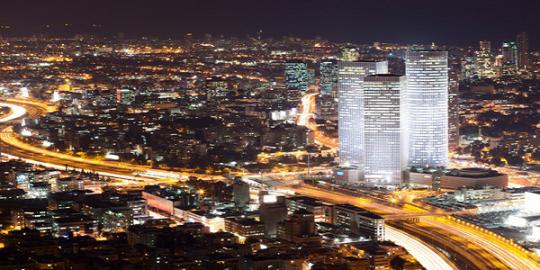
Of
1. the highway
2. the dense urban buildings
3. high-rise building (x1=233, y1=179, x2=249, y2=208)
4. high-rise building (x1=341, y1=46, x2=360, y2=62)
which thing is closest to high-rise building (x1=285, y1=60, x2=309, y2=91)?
the dense urban buildings

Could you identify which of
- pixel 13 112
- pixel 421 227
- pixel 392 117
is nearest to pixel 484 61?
pixel 13 112

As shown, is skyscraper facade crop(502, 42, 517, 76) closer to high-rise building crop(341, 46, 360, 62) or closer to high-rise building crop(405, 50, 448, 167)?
high-rise building crop(341, 46, 360, 62)

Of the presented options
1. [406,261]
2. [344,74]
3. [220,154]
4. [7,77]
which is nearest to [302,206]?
[406,261]

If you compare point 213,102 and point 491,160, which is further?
point 213,102

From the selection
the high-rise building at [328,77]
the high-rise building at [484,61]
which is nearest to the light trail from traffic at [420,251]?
the high-rise building at [328,77]

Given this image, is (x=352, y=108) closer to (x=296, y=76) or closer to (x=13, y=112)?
(x=13, y=112)

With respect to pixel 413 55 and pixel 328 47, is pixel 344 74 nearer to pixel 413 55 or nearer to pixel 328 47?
pixel 413 55
